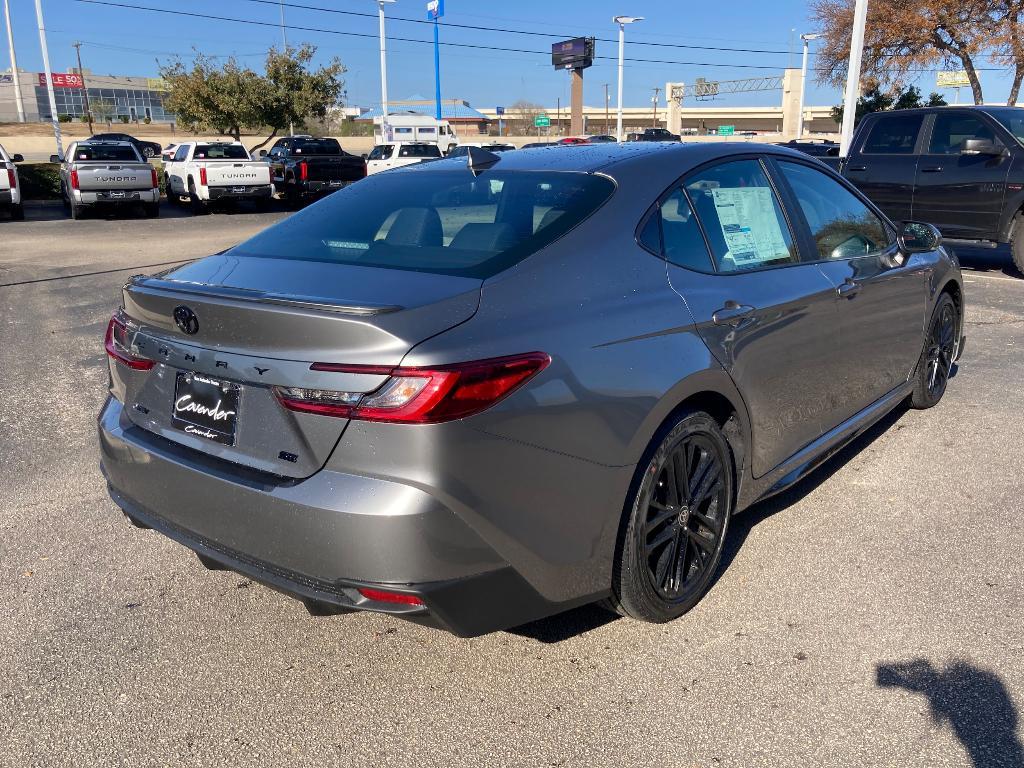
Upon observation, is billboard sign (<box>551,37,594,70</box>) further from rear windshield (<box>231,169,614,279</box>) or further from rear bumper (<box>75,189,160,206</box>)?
rear windshield (<box>231,169,614,279</box>)

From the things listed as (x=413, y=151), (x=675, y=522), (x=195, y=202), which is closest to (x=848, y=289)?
(x=675, y=522)

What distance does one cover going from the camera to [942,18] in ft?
78.9

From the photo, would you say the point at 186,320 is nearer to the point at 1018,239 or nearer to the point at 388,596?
the point at 388,596

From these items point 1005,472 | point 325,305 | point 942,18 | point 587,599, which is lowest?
point 1005,472

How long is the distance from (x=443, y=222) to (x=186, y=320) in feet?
3.31

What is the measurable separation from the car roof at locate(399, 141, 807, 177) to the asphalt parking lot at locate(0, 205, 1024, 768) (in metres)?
1.63

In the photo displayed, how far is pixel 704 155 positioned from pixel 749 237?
0.38 meters

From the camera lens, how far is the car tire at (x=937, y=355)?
5180 mm

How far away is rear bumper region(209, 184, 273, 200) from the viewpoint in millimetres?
21295

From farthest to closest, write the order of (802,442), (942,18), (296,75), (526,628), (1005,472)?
(296,75), (942,18), (1005,472), (802,442), (526,628)

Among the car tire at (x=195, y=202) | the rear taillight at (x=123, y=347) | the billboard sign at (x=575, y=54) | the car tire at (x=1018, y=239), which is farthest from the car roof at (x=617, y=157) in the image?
the billboard sign at (x=575, y=54)

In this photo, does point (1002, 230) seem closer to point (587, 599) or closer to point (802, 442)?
point (802, 442)

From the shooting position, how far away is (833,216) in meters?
4.21

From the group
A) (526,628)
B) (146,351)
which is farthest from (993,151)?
(146,351)
